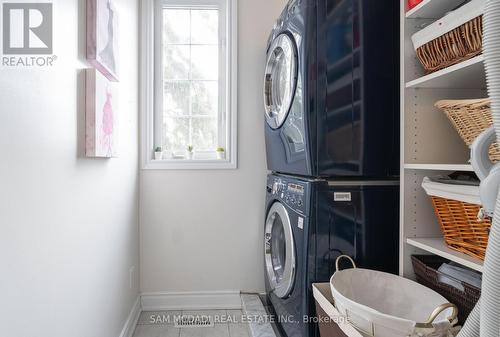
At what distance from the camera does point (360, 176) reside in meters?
1.41

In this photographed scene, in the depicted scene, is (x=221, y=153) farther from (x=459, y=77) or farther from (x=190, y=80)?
(x=459, y=77)

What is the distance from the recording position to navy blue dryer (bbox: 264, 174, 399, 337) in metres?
1.34

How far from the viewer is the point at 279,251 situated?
190 centimetres

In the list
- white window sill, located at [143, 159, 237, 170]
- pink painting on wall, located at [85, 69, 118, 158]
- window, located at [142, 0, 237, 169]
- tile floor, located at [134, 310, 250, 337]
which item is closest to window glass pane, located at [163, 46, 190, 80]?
window, located at [142, 0, 237, 169]

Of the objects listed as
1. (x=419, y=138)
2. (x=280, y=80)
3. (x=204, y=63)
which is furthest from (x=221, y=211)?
(x=419, y=138)

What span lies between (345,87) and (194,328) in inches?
68.0

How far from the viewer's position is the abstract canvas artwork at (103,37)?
1.20 meters

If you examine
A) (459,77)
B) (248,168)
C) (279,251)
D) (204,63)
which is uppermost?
(204,63)

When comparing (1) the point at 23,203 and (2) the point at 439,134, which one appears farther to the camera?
(2) the point at 439,134

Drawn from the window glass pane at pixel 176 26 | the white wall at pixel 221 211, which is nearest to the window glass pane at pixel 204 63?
the window glass pane at pixel 176 26

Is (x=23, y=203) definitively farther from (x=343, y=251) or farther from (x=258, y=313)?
(x=258, y=313)

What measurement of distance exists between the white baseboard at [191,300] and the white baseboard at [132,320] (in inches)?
2.8

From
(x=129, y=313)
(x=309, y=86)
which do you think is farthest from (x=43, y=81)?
(x=129, y=313)

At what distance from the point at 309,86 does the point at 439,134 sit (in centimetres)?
56
